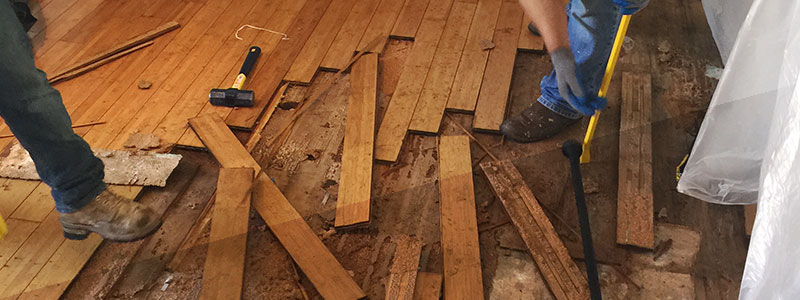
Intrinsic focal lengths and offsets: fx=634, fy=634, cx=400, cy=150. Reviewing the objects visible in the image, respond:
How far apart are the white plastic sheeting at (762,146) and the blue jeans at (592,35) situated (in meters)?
0.37

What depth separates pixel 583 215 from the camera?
184 cm

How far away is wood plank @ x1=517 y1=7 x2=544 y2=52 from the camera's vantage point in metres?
2.73

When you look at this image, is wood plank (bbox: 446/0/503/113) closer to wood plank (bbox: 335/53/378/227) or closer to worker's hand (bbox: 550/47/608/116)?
wood plank (bbox: 335/53/378/227)

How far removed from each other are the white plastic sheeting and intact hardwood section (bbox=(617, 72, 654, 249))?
133 millimetres

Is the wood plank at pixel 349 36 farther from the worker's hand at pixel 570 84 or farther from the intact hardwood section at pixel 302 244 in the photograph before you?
the worker's hand at pixel 570 84

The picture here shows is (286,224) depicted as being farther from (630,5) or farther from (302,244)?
(630,5)

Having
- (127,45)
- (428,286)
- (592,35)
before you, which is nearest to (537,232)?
(428,286)

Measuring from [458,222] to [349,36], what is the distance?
48.5 inches

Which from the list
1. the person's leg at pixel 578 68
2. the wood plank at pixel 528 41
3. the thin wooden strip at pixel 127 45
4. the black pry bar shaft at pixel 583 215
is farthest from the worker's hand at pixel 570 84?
the thin wooden strip at pixel 127 45

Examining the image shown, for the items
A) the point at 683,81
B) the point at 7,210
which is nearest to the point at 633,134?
the point at 683,81

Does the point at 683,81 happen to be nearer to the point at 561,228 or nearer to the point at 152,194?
the point at 561,228

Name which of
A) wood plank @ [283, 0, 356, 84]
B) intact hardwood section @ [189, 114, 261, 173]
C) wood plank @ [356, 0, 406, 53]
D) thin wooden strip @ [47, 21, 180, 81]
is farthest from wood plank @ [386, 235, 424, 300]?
thin wooden strip @ [47, 21, 180, 81]

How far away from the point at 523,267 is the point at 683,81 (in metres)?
1.23

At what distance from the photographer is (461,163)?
2143 millimetres
